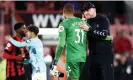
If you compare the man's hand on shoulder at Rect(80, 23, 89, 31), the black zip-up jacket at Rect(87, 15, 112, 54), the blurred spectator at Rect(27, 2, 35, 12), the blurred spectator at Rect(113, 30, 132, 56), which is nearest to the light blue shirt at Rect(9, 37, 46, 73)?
→ the black zip-up jacket at Rect(87, 15, 112, 54)

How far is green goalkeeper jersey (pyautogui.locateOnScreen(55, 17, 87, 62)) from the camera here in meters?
15.9

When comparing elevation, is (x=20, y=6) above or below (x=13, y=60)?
above

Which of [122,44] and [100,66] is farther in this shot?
[122,44]

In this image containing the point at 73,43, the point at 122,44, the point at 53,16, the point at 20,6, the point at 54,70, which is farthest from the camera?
the point at 20,6

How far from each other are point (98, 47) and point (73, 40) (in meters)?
0.81

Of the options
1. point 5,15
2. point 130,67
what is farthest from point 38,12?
point 130,67

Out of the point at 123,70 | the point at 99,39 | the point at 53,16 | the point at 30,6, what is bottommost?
the point at 123,70

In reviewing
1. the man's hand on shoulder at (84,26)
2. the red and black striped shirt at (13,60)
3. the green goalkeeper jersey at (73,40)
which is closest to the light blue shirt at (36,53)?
the red and black striped shirt at (13,60)

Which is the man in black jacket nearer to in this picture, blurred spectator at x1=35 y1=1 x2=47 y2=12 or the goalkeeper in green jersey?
the goalkeeper in green jersey

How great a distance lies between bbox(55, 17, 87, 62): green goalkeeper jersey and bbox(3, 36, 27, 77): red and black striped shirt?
1551mm

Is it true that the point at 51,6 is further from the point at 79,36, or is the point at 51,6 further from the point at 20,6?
the point at 79,36

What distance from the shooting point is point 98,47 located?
16.5 m

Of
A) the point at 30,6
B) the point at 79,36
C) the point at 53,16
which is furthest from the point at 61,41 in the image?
the point at 30,6

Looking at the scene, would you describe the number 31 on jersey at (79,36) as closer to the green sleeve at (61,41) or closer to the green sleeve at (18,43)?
the green sleeve at (61,41)
